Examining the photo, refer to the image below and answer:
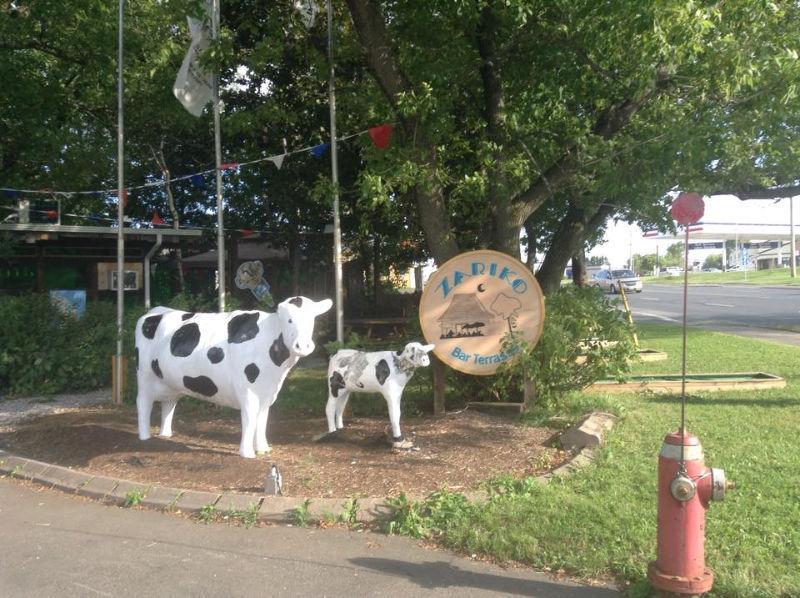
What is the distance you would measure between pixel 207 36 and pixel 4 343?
557 cm

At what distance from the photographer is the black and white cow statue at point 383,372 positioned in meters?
6.32

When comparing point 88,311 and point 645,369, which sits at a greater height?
point 88,311

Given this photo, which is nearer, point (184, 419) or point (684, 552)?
point (684, 552)

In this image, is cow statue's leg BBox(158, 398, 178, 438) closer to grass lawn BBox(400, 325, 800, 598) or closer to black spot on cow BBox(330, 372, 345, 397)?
black spot on cow BBox(330, 372, 345, 397)

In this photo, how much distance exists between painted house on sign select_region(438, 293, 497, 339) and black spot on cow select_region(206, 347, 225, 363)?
249 cm

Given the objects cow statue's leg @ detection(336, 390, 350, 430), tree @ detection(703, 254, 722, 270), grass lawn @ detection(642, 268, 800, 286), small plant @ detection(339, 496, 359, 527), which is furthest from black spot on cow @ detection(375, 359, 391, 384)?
tree @ detection(703, 254, 722, 270)

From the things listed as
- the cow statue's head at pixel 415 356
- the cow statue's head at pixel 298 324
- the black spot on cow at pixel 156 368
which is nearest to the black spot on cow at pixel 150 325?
the black spot on cow at pixel 156 368

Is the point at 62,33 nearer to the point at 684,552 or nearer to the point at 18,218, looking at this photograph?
the point at 18,218

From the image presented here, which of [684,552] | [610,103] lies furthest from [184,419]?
[610,103]

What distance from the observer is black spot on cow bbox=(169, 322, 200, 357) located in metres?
6.29

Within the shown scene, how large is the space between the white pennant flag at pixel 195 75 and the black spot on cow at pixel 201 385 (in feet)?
15.6

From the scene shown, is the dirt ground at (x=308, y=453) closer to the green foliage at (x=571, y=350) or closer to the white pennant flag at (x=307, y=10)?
the green foliage at (x=571, y=350)

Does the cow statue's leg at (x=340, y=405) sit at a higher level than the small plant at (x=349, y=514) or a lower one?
higher

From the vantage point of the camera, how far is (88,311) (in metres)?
11.1
